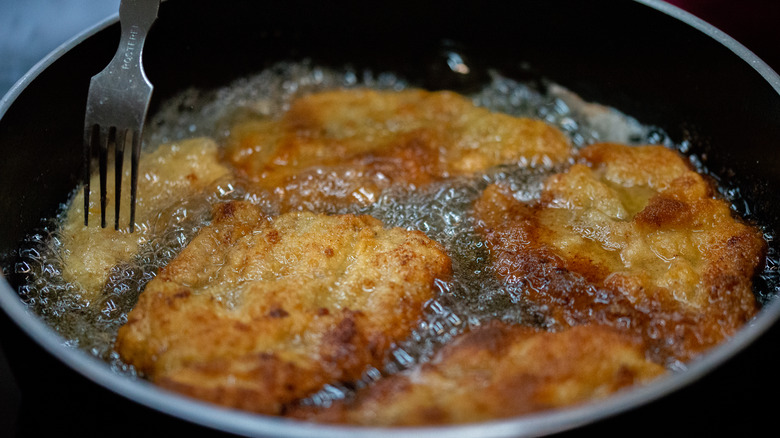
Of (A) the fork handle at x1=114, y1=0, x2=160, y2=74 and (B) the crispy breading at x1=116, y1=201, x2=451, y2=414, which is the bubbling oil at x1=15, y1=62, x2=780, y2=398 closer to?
(B) the crispy breading at x1=116, y1=201, x2=451, y2=414

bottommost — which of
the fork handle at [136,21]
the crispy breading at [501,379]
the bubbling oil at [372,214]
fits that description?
the bubbling oil at [372,214]

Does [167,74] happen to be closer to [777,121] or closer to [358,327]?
[358,327]

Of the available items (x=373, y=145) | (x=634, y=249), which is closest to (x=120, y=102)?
(x=373, y=145)

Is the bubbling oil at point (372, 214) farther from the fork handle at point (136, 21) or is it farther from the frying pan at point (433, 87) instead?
the fork handle at point (136, 21)

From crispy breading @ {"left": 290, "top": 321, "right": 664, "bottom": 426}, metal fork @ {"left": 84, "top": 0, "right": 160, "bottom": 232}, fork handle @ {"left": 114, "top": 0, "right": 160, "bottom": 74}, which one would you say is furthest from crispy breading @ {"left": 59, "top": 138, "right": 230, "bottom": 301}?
crispy breading @ {"left": 290, "top": 321, "right": 664, "bottom": 426}

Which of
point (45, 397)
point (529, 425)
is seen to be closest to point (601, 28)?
point (529, 425)

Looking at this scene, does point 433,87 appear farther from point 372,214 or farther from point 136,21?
point 136,21

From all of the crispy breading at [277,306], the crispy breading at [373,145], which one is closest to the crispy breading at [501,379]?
the crispy breading at [277,306]
